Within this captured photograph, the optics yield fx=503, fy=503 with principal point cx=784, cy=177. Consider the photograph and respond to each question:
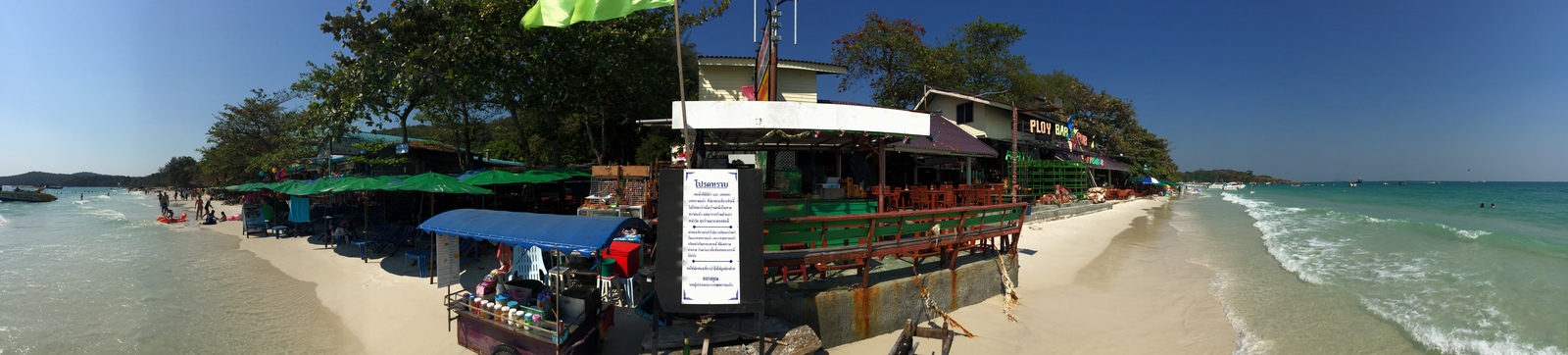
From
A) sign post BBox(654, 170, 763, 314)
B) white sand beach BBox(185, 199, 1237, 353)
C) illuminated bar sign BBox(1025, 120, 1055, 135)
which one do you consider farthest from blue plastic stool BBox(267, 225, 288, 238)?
illuminated bar sign BBox(1025, 120, 1055, 135)

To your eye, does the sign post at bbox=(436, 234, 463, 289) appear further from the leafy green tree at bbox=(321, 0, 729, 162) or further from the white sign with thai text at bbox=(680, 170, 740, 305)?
the leafy green tree at bbox=(321, 0, 729, 162)

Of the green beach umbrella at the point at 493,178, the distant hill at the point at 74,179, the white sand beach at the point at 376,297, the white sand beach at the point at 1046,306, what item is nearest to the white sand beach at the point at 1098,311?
the white sand beach at the point at 1046,306

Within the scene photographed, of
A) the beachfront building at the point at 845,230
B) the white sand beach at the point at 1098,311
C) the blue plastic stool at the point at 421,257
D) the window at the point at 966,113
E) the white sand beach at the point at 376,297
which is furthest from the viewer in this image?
the window at the point at 966,113

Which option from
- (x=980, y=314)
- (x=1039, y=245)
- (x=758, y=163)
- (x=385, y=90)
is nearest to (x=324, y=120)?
(x=385, y=90)

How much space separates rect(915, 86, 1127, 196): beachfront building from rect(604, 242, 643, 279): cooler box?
1865 centimetres

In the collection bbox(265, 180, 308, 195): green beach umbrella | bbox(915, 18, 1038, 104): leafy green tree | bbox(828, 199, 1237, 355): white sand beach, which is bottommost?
bbox(828, 199, 1237, 355): white sand beach

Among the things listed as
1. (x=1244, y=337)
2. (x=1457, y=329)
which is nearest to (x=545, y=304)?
(x=1244, y=337)

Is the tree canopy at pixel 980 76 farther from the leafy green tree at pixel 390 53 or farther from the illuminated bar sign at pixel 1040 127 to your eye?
the leafy green tree at pixel 390 53

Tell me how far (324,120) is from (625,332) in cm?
1655

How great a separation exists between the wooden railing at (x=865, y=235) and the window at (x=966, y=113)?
54.5 feet

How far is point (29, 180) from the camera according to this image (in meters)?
174

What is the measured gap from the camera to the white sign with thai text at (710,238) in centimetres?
533

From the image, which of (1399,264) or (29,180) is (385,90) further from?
(29,180)

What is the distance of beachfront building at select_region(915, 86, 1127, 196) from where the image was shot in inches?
976
